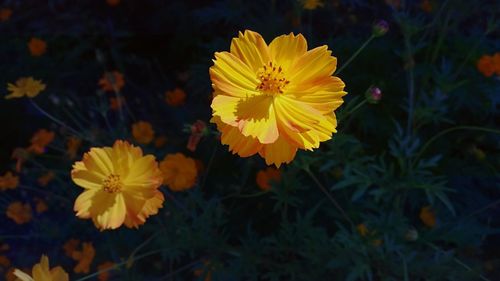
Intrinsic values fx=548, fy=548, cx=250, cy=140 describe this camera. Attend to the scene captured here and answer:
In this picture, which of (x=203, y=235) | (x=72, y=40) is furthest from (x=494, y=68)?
(x=72, y=40)

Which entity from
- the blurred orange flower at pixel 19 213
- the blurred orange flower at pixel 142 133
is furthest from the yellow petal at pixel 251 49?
the blurred orange flower at pixel 19 213

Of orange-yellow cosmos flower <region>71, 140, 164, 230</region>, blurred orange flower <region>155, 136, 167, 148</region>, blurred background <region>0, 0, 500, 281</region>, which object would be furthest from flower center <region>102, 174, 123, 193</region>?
blurred orange flower <region>155, 136, 167, 148</region>

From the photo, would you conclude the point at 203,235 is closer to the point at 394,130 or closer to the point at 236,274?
the point at 236,274

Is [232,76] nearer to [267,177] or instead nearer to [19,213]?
[267,177]

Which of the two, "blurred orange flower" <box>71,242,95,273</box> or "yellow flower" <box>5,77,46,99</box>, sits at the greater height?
"yellow flower" <box>5,77,46,99</box>

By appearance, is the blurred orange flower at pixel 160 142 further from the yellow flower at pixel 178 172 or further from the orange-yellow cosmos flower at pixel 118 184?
the orange-yellow cosmos flower at pixel 118 184

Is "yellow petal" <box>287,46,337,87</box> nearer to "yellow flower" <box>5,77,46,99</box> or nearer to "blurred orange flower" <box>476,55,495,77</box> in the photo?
"blurred orange flower" <box>476,55,495,77</box>
